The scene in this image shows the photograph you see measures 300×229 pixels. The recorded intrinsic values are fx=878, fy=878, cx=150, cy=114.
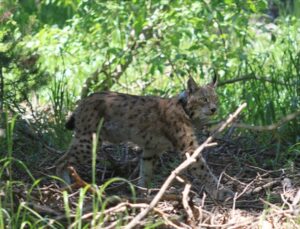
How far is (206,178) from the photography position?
678cm

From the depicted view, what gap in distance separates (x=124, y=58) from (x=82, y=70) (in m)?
0.83

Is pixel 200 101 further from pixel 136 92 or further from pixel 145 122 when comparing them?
pixel 136 92

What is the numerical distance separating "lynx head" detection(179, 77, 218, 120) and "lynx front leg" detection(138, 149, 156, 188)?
466 mm

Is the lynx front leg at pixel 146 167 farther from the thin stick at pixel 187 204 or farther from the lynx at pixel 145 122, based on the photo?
the thin stick at pixel 187 204

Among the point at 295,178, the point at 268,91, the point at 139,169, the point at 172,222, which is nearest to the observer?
the point at 172,222

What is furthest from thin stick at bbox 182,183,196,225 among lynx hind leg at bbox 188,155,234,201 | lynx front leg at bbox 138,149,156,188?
lynx front leg at bbox 138,149,156,188

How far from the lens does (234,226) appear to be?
16.8 feet

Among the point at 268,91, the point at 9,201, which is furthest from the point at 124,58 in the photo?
the point at 9,201

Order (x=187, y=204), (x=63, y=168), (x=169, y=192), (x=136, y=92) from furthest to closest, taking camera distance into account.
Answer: (x=136, y=92)
(x=63, y=168)
(x=169, y=192)
(x=187, y=204)

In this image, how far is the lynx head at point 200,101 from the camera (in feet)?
23.5

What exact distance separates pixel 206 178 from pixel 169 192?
137cm

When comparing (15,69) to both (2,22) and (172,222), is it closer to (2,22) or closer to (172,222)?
→ (2,22)

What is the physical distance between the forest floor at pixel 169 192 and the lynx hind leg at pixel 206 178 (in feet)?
0.34

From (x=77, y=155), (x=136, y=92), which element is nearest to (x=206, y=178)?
(x=77, y=155)
